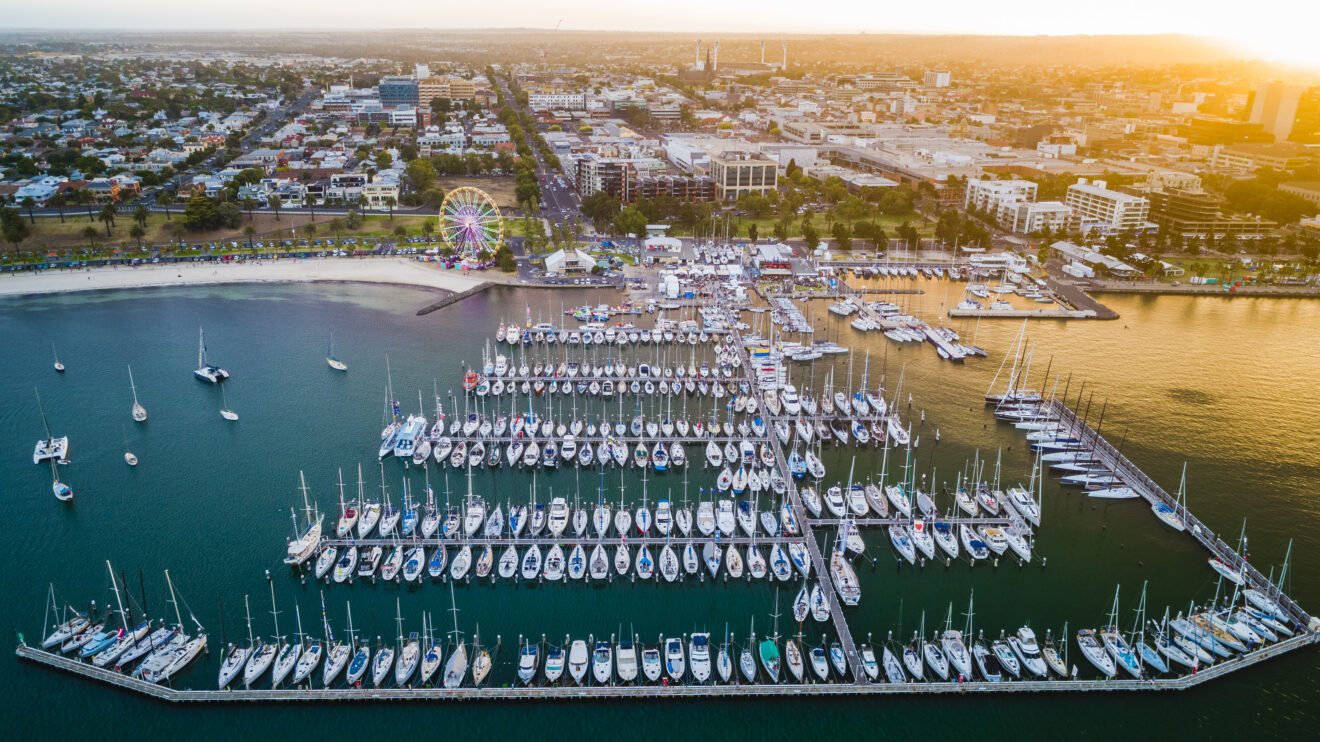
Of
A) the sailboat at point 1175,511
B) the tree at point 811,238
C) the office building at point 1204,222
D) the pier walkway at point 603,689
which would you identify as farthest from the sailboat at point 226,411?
the office building at point 1204,222

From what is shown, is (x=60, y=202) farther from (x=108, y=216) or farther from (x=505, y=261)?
(x=505, y=261)

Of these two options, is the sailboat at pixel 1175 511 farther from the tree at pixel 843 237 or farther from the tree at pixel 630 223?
the tree at pixel 630 223

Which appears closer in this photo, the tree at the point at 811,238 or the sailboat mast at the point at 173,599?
the sailboat mast at the point at 173,599

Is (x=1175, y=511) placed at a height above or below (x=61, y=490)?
above

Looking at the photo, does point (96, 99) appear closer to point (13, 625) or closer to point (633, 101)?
point (633, 101)

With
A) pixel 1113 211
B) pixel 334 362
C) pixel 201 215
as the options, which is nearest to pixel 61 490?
pixel 334 362

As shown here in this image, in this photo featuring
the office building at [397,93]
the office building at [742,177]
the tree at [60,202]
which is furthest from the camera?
the office building at [397,93]
